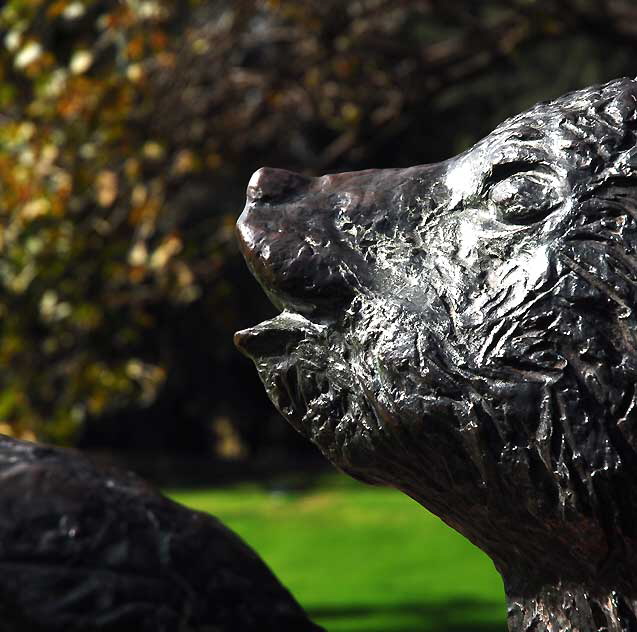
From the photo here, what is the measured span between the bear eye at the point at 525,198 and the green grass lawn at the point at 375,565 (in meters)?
3.98

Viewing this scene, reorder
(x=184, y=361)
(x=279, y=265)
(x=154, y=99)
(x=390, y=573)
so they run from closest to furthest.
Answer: (x=279, y=265) < (x=154, y=99) < (x=390, y=573) < (x=184, y=361)

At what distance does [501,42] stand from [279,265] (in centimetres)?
541

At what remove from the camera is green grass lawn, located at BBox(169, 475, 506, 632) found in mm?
6715

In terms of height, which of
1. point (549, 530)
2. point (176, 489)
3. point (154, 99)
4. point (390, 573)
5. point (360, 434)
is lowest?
point (176, 489)

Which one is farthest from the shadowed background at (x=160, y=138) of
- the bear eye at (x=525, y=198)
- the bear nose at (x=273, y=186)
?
the bear eye at (x=525, y=198)

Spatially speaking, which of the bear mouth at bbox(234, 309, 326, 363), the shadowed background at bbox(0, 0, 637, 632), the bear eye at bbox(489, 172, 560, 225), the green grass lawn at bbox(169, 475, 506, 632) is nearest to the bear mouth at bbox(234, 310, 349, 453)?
the bear mouth at bbox(234, 309, 326, 363)

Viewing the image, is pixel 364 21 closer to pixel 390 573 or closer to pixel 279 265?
pixel 390 573

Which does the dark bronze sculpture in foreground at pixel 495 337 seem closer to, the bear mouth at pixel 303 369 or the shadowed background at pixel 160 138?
the bear mouth at pixel 303 369

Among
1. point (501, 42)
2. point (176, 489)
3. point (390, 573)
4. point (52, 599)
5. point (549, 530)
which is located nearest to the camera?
point (52, 599)

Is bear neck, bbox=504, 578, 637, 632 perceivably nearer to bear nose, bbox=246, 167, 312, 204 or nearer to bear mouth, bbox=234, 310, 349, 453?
bear mouth, bbox=234, 310, 349, 453

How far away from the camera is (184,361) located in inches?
820

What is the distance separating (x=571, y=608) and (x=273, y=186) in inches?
28.0

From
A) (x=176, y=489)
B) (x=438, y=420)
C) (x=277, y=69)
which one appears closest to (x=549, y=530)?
(x=438, y=420)

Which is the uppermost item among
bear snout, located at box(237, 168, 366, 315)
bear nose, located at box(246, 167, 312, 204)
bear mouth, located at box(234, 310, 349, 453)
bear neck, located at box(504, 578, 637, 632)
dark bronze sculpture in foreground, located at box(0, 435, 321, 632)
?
bear nose, located at box(246, 167, 312, 204)
